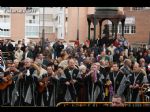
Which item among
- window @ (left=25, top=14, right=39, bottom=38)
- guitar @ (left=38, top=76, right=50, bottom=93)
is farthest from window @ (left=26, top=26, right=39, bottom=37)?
guitar @ (left=38, top=76, right=50, bottom=93)

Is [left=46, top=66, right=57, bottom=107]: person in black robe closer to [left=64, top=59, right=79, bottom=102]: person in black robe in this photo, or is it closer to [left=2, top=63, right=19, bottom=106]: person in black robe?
[left=64, top=59, right=79, bottom=102]: person in black robe

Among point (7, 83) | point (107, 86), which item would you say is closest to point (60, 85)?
point (107, 86)

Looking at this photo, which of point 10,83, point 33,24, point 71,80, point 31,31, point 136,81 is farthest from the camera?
point 33,24

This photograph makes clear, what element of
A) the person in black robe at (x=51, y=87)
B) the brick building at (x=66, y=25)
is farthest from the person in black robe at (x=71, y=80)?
the brick building at (x=66, y=25)

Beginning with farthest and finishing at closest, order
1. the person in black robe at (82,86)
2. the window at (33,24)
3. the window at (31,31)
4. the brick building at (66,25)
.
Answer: the window at (33,24) < the window at (31,31) < the brick building at (66,25) < the person in black robe at (82,86)

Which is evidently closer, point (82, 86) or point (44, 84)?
point (44, 84)

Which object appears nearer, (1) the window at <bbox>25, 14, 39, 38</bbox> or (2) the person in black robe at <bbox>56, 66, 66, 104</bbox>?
(2) the person in black robe at <bbox>56, 66, 66, 104</bbox>

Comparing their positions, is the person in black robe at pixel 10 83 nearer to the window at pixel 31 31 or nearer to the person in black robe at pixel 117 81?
the person in black robe at pixel 117 81

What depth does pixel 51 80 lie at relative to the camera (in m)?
8.12

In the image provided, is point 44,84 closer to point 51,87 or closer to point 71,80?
point 51,87
